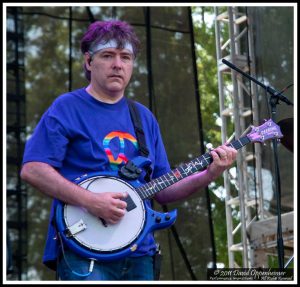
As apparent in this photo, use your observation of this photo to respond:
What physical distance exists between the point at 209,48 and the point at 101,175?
1108 cm

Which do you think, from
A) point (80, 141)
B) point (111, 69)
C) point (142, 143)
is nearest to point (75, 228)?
point (80, 141)

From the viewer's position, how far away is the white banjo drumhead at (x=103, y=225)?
11.5ft

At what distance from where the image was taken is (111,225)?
3.57 metres

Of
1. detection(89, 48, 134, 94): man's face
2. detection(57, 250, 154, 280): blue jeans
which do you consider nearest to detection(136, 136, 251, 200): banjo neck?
detection(57, 250, 154, 280): blue jeans

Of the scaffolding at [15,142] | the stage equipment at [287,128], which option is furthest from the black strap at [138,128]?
the scaffolding at [15,142]

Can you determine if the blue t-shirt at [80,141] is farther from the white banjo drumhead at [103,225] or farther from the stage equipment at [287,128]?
the stage equipment at [287,128]

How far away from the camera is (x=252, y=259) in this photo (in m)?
7.38

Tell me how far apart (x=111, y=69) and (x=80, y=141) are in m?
0.41

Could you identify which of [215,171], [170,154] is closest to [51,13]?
[170,154]

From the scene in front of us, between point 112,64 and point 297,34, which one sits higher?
point 297,34

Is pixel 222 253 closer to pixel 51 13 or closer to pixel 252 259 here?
pixel 252 259

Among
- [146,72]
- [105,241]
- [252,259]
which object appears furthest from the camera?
[252,259]

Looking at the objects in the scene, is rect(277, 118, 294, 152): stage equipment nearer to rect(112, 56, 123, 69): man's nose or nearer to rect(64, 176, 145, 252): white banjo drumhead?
rect(112, 56, 123, 69): man's nose

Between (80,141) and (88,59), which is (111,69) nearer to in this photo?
(88,59)
